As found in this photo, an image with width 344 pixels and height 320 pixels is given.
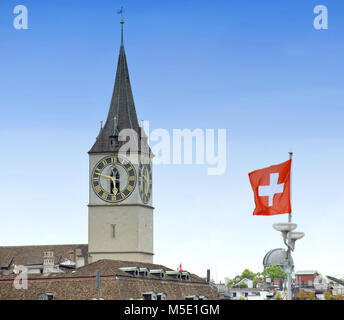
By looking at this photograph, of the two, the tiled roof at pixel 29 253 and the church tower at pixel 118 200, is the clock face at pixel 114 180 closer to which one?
the church tower at pixel 118 200

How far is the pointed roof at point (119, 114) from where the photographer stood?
403 ft

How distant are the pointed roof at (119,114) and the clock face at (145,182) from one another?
3394mm

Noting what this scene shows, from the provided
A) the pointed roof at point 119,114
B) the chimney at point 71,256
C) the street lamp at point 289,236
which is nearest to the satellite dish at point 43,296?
the pointed roof at point 119,114

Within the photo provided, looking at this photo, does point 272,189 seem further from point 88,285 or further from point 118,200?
point 118,200

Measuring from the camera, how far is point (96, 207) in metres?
121

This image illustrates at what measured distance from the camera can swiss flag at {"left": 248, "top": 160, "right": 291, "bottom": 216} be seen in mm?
37656

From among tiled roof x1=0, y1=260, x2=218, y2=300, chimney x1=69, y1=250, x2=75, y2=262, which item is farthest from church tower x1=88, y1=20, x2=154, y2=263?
chimney x1=69, y1=250, x2=75, y2=262

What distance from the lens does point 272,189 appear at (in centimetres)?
3791

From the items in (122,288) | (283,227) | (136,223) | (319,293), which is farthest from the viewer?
(319,293)

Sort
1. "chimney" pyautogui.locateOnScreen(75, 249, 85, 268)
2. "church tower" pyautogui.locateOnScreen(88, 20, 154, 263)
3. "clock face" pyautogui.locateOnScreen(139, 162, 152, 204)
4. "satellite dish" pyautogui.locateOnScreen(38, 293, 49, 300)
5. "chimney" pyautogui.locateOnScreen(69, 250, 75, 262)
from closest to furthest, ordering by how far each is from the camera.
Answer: "satellite dish" pyautogui.locateOnScreen(38, 293, 49, 300), "church tower" pyautogui.locateOnScreen(88, 20, 154, 263), "clock face" pyautogui.locateOnScreen(139, 162, 152, 204), "chimney" pyautogui.locateOnScreen(75, 249, 85, 268), "chimney" pyautogui.locateOnScreen(69, 250, 75, 262)

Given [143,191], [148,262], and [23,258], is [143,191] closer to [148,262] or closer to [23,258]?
[148,262]

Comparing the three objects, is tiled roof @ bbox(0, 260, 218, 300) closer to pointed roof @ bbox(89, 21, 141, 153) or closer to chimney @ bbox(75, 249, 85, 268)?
chimney @ bbox(75, 249, 85, 268)

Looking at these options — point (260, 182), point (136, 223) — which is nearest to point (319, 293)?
point (136, 223)
